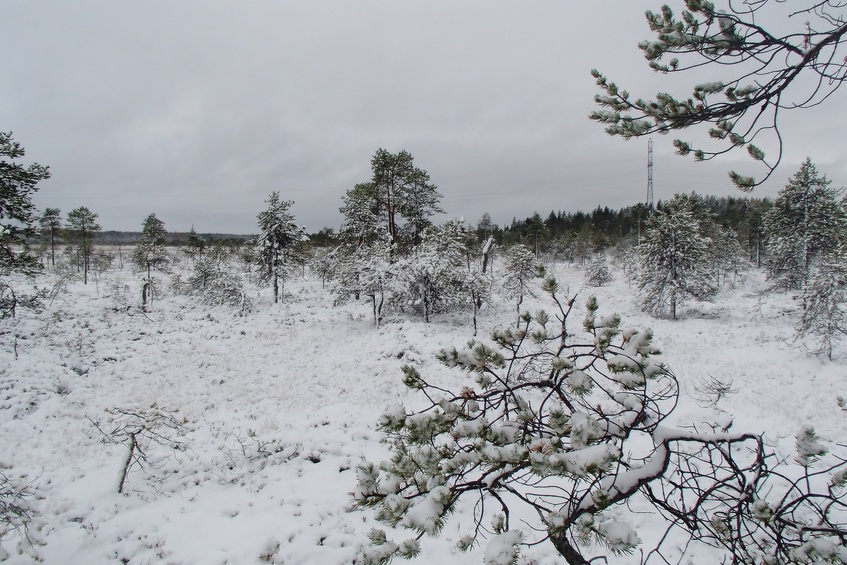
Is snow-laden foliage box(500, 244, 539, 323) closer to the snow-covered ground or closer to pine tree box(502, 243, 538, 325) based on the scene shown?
pine tree box(502, 243, 538, 325)

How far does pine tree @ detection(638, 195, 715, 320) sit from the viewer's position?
29.7 m

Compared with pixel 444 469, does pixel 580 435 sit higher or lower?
higher

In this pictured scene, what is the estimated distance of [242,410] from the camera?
11.8m

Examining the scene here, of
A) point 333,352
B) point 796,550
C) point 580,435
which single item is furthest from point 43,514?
point 333,352

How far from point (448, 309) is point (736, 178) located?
2465 centimetres

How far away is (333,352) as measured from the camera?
61.5 ft

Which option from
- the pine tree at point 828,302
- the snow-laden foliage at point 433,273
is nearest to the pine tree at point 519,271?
the snow-laden foliage at point 433,273

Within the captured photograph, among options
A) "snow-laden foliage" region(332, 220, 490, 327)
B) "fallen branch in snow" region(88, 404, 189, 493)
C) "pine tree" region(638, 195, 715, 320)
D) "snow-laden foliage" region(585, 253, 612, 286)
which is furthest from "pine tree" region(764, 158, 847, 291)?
"fallen branch in snow" region(88, 404, 189, 493)

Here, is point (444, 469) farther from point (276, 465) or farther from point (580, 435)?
point (276, 465)

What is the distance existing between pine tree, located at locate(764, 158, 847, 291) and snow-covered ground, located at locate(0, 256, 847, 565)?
9447mm

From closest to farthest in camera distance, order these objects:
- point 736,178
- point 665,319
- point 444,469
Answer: point 444,469, point 736,178, point 665,319

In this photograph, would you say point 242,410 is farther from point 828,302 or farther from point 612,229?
point 612,229

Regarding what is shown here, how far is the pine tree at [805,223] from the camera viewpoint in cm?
2969

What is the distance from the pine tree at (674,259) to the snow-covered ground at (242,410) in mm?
3867
